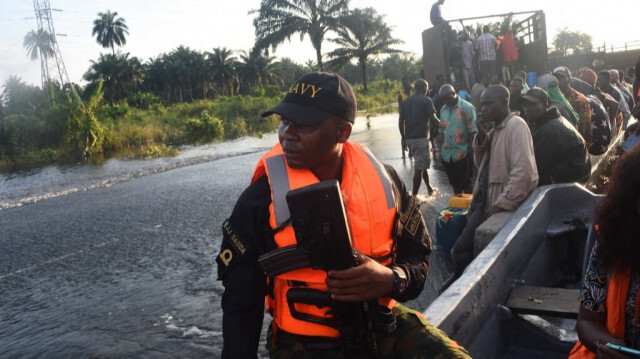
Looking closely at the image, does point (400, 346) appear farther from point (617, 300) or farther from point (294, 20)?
point (294, 20)

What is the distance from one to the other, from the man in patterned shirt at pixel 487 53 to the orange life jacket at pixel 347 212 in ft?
31.2

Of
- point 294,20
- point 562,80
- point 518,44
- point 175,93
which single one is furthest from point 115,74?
point 562,80

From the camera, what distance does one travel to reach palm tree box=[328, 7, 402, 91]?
1507 inches

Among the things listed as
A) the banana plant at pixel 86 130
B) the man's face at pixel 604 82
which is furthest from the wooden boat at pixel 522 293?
the banana plant at pixel 86 130

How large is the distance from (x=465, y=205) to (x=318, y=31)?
33851 millimetres

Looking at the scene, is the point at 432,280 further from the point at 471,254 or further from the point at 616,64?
the point at 616,64

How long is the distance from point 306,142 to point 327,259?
45 cm

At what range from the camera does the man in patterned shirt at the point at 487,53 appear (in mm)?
10578

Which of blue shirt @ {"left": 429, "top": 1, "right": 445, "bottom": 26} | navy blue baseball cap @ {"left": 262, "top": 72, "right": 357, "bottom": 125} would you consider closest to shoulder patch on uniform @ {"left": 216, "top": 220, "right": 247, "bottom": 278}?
navy blue baseball cap @ {"left": 262, "top": 72, "right": 357, "bottom": 125}

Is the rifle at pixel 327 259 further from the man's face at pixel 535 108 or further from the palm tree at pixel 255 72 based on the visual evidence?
the palm tree at pixel 255 72

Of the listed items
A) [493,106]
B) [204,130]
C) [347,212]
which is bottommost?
[347,212]

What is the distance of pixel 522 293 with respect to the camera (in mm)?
3191

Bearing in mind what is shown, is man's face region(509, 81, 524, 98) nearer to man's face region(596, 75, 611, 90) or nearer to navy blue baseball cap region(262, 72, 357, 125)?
man's face region(596, 75, 611, 90)

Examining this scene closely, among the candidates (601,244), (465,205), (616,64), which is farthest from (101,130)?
(616,64)
